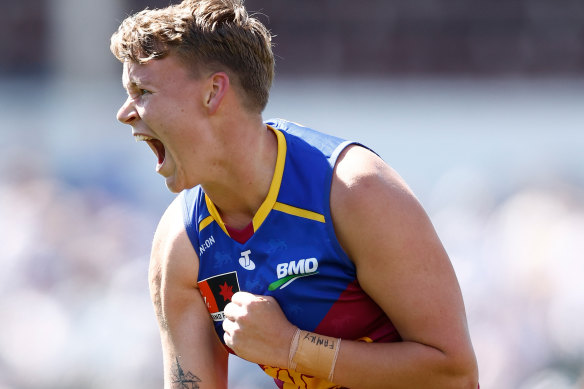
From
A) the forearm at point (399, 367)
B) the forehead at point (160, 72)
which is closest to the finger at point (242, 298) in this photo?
the forearm at point (399, 367)

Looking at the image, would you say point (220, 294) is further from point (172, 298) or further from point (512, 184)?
point (512, 184)

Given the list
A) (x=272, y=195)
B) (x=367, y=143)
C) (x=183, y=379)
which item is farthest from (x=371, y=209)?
(x=367, y=143)

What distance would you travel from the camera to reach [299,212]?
2.63m

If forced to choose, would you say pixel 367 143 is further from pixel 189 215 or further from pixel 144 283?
pixel 189 215

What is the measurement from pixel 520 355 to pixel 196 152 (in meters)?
3.47

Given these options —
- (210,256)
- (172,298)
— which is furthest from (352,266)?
(172,298)

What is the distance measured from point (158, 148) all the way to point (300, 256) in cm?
58

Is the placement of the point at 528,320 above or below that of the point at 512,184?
below

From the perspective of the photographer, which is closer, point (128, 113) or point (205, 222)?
point (128, 113)

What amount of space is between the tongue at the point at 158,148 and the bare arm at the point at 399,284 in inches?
23.0

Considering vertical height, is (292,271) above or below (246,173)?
below

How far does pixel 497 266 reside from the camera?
20.4ft

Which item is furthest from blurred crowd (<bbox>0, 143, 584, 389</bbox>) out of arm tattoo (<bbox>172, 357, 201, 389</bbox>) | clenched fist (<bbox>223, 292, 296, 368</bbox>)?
clenched fist (<bbox>223, 292, 296, 368</bbox>)

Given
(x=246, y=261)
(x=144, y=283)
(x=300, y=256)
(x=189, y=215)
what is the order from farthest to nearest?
(x=144, y=283)
(x=189, y=215)
(x=246, y=261)
(x=300, y=256)
